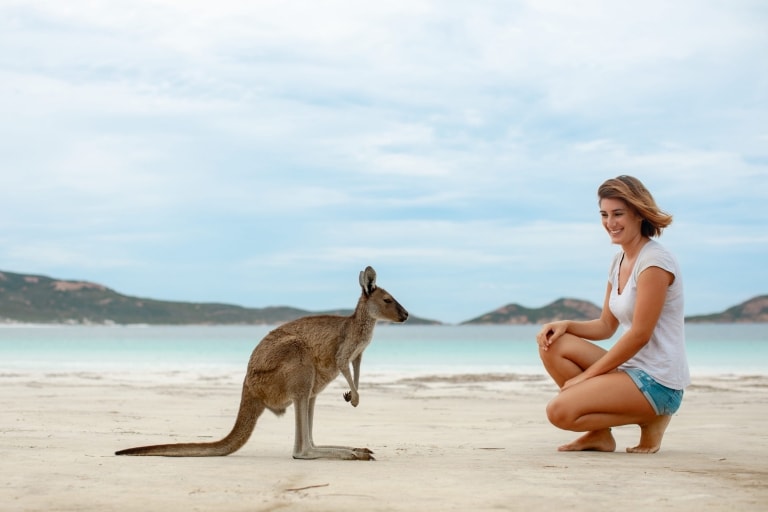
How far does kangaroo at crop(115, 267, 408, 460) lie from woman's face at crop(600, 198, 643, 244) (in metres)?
1.38

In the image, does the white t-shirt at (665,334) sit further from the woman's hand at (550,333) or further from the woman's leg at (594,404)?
the woman's hand at (550,333)

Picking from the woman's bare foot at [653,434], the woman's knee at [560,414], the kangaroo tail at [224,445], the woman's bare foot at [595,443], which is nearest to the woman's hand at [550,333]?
the woman's knee at [560,414]

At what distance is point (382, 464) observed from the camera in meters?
5.06

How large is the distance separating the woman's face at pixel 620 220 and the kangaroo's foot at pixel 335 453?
2.01 metres

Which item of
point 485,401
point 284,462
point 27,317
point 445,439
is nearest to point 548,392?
point 485,401

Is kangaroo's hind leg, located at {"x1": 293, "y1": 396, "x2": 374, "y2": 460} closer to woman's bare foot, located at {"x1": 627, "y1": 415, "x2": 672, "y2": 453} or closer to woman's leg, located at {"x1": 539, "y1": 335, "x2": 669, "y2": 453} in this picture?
woman's leg, located at {"x1": 539, "y1": 335, "x2": 669, "y2": 453}

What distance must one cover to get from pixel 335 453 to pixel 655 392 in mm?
1950

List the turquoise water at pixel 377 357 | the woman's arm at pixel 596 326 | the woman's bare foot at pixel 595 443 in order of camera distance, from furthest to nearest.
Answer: the turquoise water at pixel 377 357 → the woman's arm at pixel 596 326 → the woman's bare foot at pixel 595 443

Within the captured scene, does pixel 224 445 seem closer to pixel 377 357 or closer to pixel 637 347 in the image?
pixel 637 347

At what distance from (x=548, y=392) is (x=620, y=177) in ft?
25.6

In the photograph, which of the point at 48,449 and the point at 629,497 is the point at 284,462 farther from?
the point at 629,497

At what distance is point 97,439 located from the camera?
20.7ft

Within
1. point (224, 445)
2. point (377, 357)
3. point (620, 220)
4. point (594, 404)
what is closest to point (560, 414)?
point (594, 404)

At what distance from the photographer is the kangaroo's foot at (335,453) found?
5.21 m
